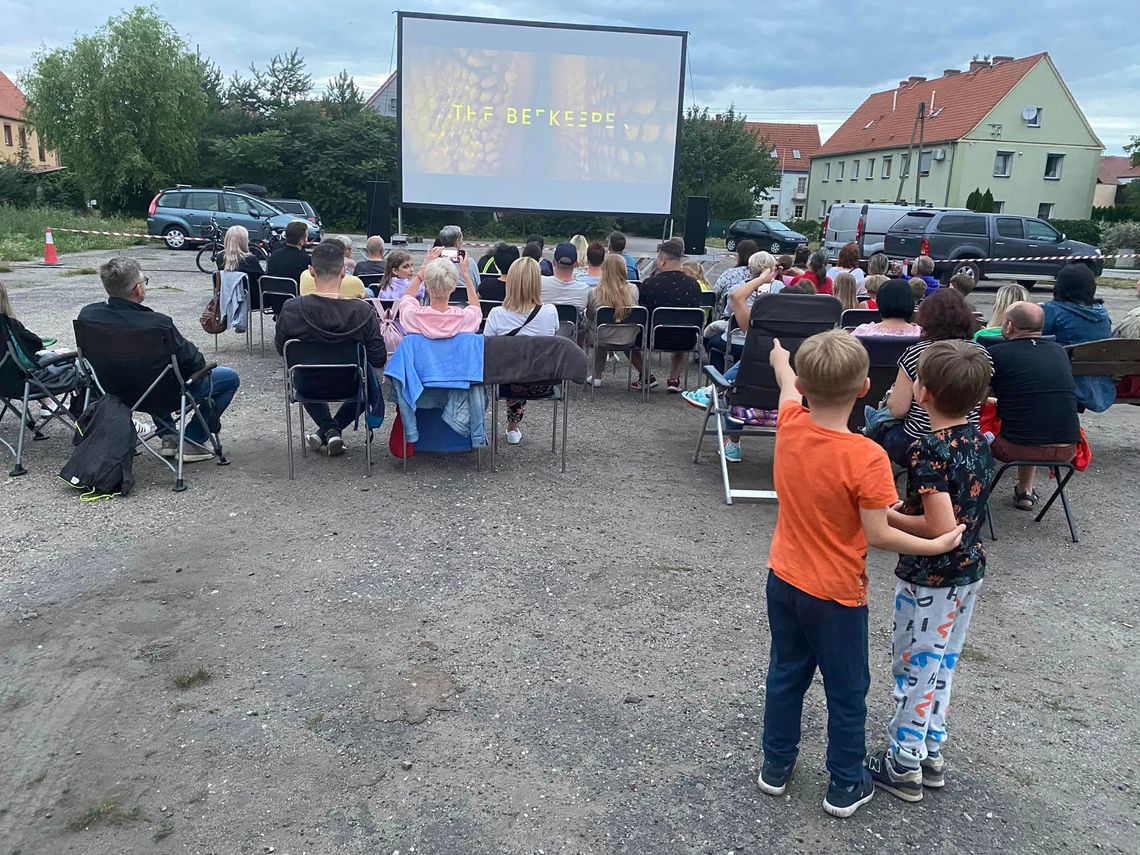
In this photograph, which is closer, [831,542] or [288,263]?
[831,542]

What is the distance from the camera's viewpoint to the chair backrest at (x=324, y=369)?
197 inches

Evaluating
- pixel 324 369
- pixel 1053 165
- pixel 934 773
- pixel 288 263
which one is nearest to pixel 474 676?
pixel 934 773

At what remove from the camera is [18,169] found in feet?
104

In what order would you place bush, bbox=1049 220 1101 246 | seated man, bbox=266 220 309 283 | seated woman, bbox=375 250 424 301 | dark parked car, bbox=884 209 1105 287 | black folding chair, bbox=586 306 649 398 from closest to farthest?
seated woman, bbox=375 250 424 301
black folding chair, bbox=586 306 649 398
seated man, bbox=266 220 309 283
dark parked car, bbox=884 209 1105 287
bush, bbox=1049 220 1101 246

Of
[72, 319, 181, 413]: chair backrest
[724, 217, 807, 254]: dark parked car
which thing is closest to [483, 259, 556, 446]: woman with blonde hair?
[72, 319, 181, 413]: chair backrest

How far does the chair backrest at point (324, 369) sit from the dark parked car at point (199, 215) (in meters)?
16.7

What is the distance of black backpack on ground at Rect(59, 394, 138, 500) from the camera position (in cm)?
460

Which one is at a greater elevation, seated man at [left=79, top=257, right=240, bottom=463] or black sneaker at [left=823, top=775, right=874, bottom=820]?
seated man at [left=79, top=257, right=240, bottom=463]

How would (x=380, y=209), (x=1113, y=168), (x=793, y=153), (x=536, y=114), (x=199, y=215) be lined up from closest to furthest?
(x=536, y=114) → (x=380, y=209) → (x=199, y=215) → (x=1113, y=168) → (x=793, y=153)

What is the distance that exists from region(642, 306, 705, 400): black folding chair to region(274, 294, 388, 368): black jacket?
2.90 metres

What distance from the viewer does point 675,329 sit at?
287 inches

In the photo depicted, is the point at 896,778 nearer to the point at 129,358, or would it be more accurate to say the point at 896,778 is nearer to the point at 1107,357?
A: the point at 1107,357

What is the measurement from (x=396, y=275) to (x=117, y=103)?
27.4m

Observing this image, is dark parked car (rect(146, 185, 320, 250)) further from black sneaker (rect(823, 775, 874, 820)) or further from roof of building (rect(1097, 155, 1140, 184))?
roof of building (rect(1097, 155, 1140, 184))
